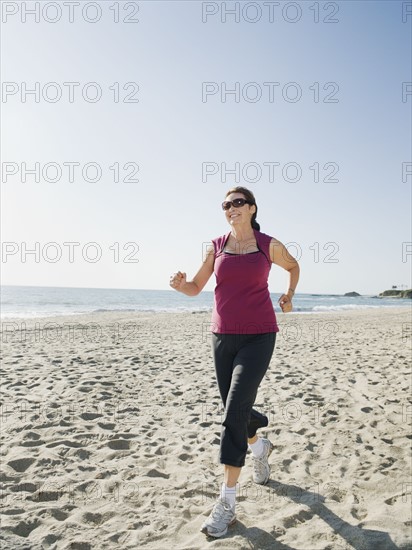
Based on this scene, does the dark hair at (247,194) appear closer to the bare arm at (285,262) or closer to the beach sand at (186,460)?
the bare arm at (285,262)

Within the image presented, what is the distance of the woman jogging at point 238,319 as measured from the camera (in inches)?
121

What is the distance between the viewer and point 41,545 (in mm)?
2875

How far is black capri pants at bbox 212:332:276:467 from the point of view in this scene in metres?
3.05

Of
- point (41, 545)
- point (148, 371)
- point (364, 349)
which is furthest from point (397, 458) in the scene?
point (364, 349)

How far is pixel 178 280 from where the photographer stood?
354 cm

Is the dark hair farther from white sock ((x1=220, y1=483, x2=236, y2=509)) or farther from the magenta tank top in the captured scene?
white sock ((x1=220, y1=483, x2=236, y2=509))

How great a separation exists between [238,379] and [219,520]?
3.33ft

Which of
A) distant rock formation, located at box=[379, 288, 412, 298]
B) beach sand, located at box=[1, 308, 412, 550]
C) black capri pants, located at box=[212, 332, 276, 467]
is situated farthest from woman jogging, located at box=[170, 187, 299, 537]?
distant rock formation, located at box=[379, 288, 412, 298]

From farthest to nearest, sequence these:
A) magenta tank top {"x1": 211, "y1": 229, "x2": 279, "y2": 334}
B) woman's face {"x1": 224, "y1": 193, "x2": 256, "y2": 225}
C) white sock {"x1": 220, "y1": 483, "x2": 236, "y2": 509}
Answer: woman's face {"x1": 224, "y1": 193, "x2": 256, "y2": 225}
magenta tank top {"x1": 211, "y1": 229, "x2": 279, "y2": 334}
white sock {"x1": 220, "y1": 483, "x2": 236, "y2": 509}

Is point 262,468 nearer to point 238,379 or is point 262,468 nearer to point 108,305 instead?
point 238,379

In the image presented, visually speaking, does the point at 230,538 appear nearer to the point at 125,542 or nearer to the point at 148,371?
the point at 125,542

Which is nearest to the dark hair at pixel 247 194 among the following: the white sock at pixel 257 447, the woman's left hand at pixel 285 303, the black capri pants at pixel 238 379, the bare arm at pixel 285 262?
the bare arm at pixel 285 262

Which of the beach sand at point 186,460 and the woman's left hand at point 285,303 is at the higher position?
the woman's left hand at point 285,303

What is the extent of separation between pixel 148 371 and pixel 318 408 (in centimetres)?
378
